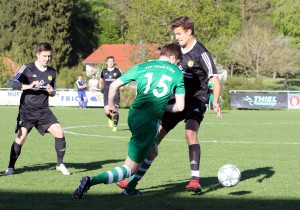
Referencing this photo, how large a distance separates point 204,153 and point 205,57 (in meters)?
5.41

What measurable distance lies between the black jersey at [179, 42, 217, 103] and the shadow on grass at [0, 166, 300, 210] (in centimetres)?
136

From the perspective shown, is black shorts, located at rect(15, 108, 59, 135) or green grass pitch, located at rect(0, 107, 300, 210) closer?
green grass pitch, located at rect(0, 107, 300, 210)

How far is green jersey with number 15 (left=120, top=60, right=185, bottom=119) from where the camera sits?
7785 millimetres

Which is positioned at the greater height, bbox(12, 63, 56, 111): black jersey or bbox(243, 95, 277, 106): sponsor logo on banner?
bbox(12, 63, 56, 111): black jersey

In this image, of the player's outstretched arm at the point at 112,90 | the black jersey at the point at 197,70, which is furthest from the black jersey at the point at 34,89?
the player's outstretched arm at the point at 112,90

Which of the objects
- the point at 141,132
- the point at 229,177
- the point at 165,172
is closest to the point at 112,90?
the point at 141,132

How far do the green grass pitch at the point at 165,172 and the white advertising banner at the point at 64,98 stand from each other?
1900cm

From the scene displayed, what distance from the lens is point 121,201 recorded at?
8047 mm

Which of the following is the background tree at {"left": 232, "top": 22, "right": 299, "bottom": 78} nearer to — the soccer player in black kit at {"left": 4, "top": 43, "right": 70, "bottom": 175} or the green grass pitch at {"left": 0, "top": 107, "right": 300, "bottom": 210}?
the green grass pitch at {"left": 0, "top": 107, "right": 300, "bottom": 210}

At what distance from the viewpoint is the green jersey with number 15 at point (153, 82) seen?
779 centimetres

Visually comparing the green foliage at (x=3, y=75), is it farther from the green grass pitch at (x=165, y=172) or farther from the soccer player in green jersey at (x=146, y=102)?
the soccer player in green jersey at (x=146, y=102)

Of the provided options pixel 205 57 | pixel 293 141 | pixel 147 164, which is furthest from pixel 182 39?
pixel 293 141

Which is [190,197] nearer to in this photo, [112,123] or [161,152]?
[161,152]

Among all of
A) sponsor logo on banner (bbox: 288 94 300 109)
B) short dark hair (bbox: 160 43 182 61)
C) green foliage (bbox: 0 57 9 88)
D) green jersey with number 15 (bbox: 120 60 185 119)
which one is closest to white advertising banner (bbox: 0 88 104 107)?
green foliage (bbox: 0 57 9 88)
